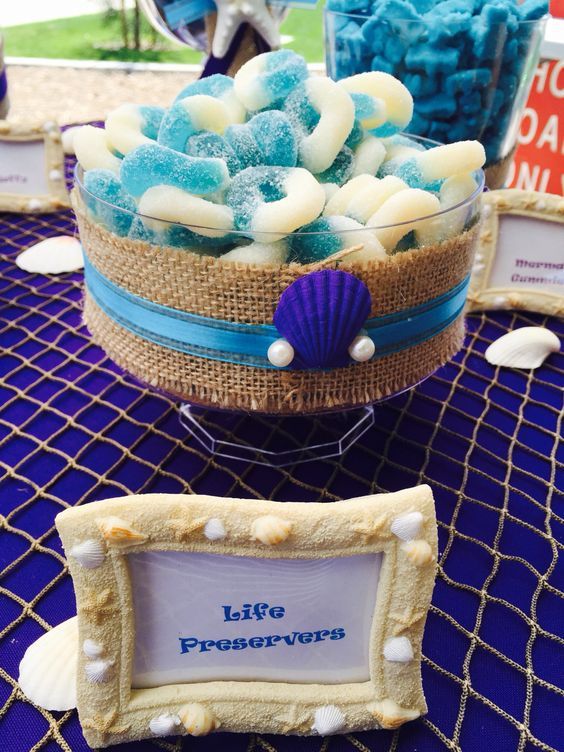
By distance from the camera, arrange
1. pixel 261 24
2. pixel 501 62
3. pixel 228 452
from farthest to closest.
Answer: pixel 261 24
pixel 501 62
pixel 228 452

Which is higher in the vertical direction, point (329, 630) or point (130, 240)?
point (130, 240)

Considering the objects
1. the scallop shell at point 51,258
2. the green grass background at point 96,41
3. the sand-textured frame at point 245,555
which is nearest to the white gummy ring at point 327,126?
the sand-textured frame at point 245,555

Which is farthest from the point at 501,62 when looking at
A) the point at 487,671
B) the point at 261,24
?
the point at 487,671

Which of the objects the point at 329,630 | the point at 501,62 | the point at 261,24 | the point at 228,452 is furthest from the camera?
the point at 261,24

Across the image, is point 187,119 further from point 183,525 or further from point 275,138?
point 183,525

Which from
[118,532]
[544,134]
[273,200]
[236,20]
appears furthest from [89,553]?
[544,134]

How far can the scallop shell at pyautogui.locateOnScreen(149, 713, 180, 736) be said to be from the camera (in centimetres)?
32

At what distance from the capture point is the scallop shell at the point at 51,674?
0.35m

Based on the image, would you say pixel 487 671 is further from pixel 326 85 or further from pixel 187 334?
pixel 326 85

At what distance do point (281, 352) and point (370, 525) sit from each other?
5.0 inches

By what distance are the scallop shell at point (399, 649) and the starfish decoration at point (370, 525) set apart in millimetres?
58

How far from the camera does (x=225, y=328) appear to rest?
40cm

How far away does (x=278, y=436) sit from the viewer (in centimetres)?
54

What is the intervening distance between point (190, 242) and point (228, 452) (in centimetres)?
19
